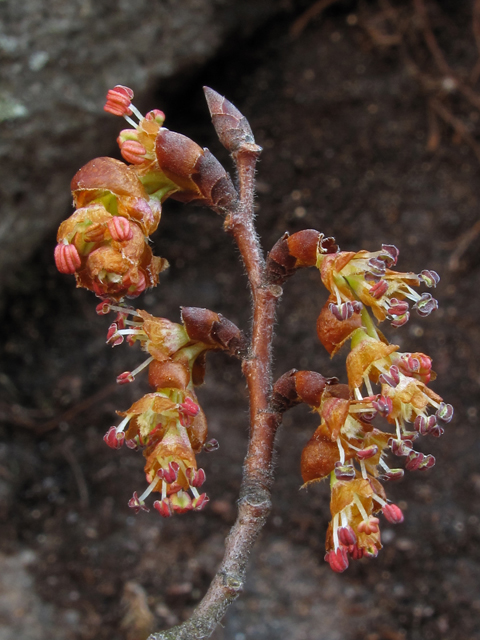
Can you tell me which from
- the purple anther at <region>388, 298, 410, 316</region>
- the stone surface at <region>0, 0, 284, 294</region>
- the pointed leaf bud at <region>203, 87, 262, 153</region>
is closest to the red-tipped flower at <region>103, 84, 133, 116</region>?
the pointed leaf bud at <region>203, 87, 262, 153</region>

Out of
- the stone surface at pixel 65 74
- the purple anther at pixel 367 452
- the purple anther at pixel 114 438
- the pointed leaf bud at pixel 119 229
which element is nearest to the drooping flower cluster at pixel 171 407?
the purple anther at pixel 114 438

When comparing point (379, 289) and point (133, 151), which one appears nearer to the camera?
point (379, 289)

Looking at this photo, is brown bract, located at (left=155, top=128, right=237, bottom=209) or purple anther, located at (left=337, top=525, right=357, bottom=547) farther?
brown bract, located at (left=155, top=128, right=237, bottom=209)

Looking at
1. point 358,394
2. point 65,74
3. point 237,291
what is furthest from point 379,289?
point 237,291

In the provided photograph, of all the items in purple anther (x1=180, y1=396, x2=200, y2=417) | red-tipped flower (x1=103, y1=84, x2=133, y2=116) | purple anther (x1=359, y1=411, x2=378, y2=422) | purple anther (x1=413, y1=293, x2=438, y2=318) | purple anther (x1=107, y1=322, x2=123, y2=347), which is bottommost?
purple anther (x1=180, y1=396, x2=200, y2=417)

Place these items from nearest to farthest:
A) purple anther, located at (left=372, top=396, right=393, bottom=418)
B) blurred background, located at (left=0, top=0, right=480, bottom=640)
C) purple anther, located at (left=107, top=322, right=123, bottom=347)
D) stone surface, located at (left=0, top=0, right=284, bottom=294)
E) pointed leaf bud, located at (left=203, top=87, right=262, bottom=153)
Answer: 1. purple anther, located at (left=372, top=396, right=393, bottom=418)
2. purple anther, located at (left=107, top=322, right=123, bottom=347)
3. pointed leaf bud, located at (left=203, top=87, right=262, bottom=153)
4. stone surface, located at (left=0, top=0, right=284, bottom=294)
5. blurred background, located at (left=0, top=0, right=480, bottom=640)

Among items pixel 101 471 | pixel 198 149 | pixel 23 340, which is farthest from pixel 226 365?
pixel 198 149

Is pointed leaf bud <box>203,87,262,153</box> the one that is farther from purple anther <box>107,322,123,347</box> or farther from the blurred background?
the blurred background

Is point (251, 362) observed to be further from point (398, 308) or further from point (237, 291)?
point (237, 291)
